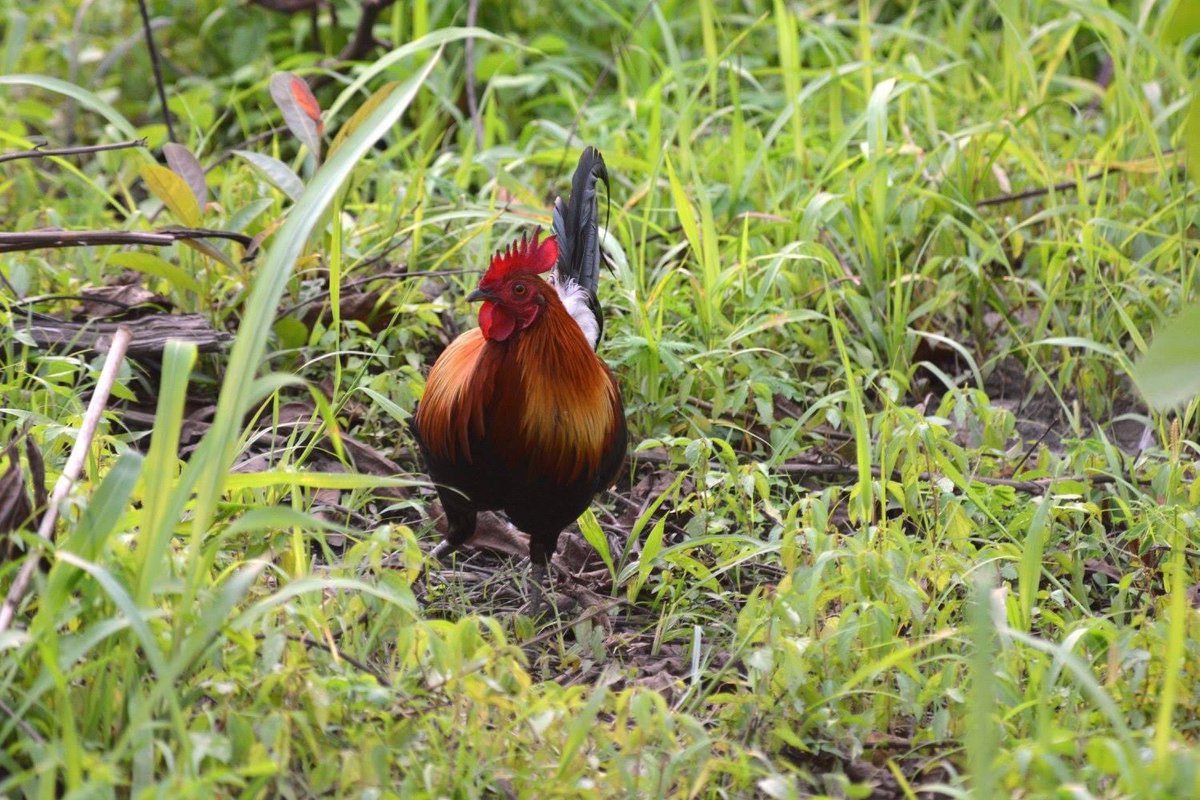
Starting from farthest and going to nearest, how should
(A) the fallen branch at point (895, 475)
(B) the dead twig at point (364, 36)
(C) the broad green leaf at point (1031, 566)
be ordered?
1. (B) the dead twig at point (364, 36)
2. (A) the fallen branch at point (895, 475)
3. (C) the broad green leaf at point (1031, 566)

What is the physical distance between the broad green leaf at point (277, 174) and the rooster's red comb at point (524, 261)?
93cm

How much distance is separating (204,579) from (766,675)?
953 mm

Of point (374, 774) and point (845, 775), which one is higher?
point (374, 774)

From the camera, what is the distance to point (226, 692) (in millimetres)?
1992

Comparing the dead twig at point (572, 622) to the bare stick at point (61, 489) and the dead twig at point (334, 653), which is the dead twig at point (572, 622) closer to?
the dead twig at point (334, 653)

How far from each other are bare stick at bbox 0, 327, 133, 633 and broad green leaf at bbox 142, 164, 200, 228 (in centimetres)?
116

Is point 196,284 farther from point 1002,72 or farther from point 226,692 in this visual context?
point 1002,72

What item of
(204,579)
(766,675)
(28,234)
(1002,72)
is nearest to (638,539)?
(766,675)

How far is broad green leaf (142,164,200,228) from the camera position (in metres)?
3.41

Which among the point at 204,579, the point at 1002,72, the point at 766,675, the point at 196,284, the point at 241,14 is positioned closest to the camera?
the point at 204,579

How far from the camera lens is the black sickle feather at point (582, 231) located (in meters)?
3.36

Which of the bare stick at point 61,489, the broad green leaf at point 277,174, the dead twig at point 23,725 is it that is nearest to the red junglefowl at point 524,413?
the bare stick at point 61,489

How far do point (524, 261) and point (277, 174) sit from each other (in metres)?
1.08

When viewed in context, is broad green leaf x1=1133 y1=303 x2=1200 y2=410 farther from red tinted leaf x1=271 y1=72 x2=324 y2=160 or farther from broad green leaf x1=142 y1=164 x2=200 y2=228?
broad green leaf x1=142 y1=164 x2=200 y2=228
